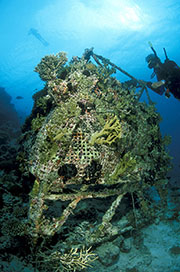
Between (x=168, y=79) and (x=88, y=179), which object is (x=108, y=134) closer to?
(x=88, y=179)

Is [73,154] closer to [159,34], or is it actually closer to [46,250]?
[46,250]

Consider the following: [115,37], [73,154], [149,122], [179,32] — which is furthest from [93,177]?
[179,32]

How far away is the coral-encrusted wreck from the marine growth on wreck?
0.05 ft

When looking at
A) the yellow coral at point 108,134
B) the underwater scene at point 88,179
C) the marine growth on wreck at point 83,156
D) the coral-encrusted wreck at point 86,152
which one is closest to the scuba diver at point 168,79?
the underwater scene at point 88,179

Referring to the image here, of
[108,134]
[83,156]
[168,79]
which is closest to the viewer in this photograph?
[83,156]

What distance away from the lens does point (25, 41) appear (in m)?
55.5

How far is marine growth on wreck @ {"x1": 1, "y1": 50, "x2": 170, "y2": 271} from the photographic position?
2717mm

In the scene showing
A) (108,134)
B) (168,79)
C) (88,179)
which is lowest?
(88,179)

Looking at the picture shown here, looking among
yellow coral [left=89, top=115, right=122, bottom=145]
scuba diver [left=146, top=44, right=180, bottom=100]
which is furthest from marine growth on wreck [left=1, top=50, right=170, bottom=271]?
scuba diver [left=146, top=44, right=180, bottom=100]

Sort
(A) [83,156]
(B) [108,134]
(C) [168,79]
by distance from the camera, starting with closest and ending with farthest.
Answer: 1. (A) [83,156]
2. (B) [108,134]
3. (C) [168,79]

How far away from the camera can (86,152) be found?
2.96 meters

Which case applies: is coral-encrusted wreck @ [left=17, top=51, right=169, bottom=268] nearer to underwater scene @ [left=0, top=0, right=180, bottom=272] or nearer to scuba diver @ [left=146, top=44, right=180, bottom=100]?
underwater scene @ [left=0, top=0, right=180, bottom=272]

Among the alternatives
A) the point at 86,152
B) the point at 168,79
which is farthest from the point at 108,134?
the point at 168,79

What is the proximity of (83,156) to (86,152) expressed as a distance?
0.10 metres
